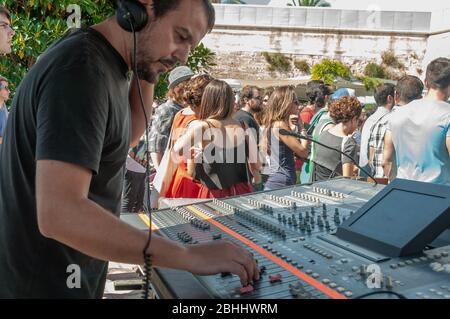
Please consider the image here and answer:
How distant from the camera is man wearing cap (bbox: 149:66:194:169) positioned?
4.40m

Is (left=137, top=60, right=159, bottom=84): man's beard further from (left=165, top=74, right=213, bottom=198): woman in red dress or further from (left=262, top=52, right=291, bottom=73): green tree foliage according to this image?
(left=262, top=52, right=291, bottom=73): green tree foliage

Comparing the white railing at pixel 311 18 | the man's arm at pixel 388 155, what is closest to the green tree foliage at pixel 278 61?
the white railing at pixel 311 18

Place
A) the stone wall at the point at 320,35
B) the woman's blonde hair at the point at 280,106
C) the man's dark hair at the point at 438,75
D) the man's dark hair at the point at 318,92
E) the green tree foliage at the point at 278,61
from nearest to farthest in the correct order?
1. the man's dark hair at the point at 438,75
2. the woman's blonde hair at the point at 280,106
3. the man's dark hair at the point at 318,92
4. the stone wall at the point at 320,35
5. the green tree foliage at the point at 278,61

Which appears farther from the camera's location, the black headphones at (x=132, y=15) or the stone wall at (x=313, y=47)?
the stone wall at (x=313, y=47)

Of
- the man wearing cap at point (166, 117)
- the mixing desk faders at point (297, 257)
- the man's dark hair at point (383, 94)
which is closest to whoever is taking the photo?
the mixing desk faders at point (297, 257)

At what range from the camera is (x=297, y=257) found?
1318 mm

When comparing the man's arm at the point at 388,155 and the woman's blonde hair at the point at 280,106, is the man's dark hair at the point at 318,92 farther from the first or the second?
the man's arm at the point at 388,155

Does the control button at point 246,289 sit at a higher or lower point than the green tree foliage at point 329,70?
higher

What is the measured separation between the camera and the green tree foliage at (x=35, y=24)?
4.96m

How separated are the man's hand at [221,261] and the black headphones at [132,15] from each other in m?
0.56

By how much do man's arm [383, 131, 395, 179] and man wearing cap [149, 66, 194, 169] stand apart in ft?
5.92

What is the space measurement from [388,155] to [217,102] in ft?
5.48
